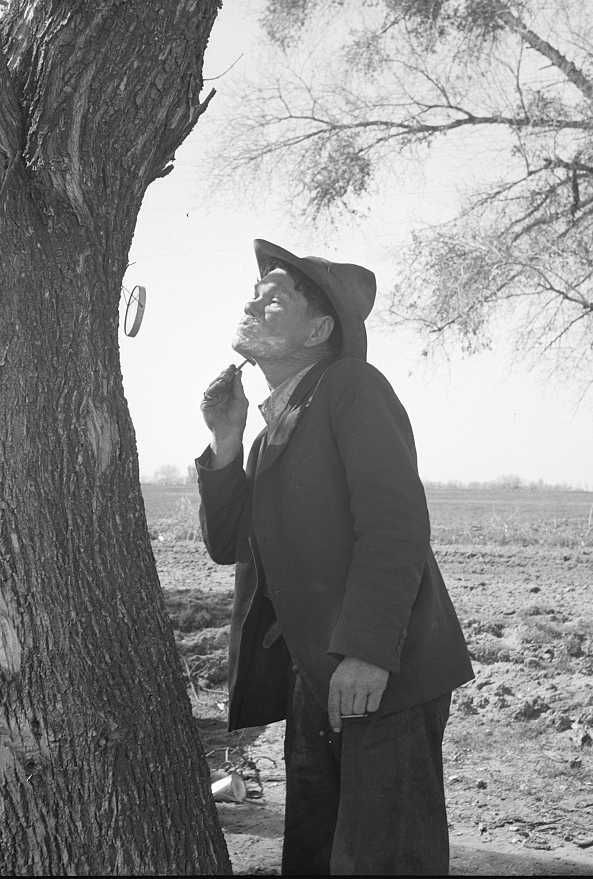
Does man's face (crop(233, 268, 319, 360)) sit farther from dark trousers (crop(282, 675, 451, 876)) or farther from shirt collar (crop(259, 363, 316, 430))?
dark trousers (crop(282, 675, 451, 876))

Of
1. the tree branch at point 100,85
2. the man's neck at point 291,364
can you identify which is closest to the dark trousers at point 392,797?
the man's neck at point 291,364

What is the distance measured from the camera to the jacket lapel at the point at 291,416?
2701mm

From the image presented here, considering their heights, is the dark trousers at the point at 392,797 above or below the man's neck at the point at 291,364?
below

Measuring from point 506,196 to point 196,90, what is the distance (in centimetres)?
1038

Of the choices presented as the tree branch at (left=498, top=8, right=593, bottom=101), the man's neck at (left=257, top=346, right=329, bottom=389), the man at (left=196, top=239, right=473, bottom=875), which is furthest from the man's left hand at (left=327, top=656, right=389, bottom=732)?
the tree branch at (left=498, top=8, right=593, bottom=101)

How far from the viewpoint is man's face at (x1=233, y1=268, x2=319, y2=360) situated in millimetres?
2869

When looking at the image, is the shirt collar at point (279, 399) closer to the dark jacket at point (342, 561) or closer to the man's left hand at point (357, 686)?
the dark jacket at point (342, 561)

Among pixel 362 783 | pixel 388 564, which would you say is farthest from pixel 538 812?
pixel 388 564

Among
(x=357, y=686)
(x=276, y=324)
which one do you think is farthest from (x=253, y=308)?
(x=357, y=686)

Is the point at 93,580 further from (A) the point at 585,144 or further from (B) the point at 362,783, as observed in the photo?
(A) the point at 585,144

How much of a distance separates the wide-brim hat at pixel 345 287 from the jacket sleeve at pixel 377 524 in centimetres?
21

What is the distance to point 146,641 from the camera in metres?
2.71

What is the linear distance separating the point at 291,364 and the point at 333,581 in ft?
2.22

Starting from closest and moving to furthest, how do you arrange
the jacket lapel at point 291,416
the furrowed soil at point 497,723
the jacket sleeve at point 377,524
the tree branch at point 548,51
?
1. the jacket sleeve at point 377,524
2. the jacket lapel at point 291,416
3. the furrowed soil at point 497,723
4. the tree branch at point 548,51
